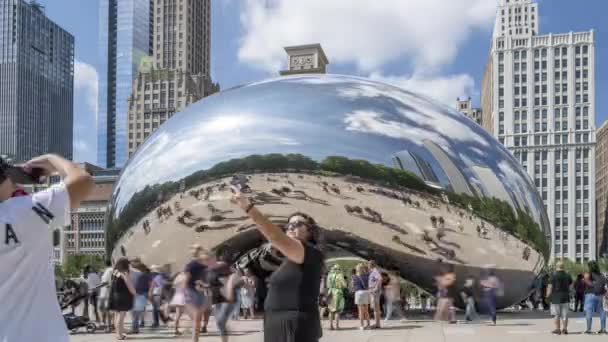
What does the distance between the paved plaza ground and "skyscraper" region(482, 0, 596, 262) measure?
326 feet

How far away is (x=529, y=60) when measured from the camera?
354 feet

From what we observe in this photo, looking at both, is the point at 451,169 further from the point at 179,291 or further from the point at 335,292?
the point at 335,292

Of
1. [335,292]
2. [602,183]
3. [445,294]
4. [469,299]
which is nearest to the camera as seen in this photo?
[445,294]

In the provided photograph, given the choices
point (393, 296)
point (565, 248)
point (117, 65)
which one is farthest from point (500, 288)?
point (117, 65)

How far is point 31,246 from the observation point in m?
2.32

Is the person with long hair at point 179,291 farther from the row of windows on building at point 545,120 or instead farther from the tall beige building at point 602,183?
the tall beige building at point 602,183

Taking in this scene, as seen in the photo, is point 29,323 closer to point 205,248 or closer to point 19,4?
point 205,248

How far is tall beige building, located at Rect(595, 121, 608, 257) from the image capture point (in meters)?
120

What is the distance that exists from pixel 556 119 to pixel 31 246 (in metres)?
112

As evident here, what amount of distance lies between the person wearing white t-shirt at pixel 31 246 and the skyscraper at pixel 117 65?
149770 mm

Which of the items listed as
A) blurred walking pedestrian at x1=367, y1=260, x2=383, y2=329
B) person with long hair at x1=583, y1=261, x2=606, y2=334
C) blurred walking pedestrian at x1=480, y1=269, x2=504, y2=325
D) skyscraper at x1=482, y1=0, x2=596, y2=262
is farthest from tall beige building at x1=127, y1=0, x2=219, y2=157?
blurred walking pedestrian at x1=480, y1=269, x2=504, y2=325

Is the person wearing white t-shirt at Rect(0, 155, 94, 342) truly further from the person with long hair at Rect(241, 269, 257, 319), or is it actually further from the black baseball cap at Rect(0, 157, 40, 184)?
the person with long hair at Rect(241, 269, 257, 319)

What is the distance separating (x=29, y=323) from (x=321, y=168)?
12.5 feet

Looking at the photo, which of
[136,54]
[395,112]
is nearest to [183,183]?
[395,112]
